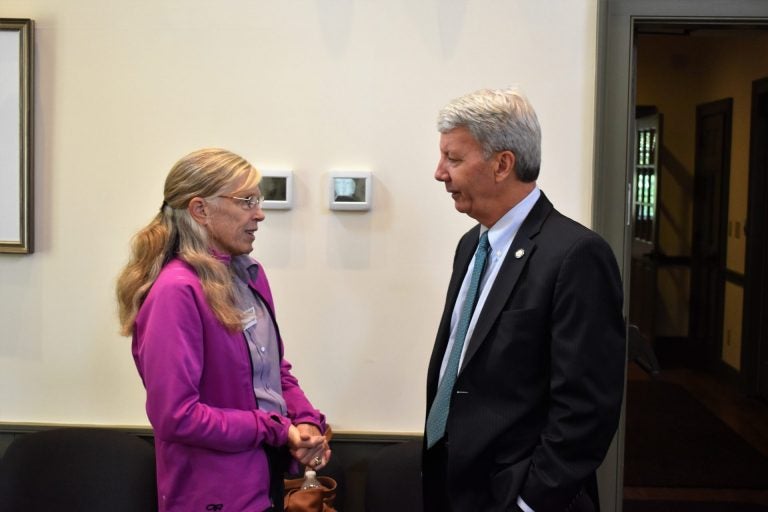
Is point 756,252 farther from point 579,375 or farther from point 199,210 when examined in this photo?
point 199,210

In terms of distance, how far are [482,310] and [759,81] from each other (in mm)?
5267

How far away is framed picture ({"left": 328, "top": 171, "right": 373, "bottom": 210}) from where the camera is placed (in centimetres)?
274

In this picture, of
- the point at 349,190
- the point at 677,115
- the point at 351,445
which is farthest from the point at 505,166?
the point at 677,115

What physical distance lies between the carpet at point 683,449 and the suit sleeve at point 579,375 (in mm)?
2912

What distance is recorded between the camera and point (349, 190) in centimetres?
Result: 274

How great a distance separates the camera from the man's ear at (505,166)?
5.88 ft

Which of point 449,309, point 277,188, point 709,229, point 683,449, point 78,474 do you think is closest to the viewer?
point 449,309

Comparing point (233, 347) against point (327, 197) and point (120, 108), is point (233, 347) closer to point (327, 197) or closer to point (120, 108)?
point (327, 197)

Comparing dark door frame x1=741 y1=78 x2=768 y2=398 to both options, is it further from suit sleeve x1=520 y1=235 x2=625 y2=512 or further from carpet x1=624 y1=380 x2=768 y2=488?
suit sleeve x1=520 y1=235 x2=625 y2=512

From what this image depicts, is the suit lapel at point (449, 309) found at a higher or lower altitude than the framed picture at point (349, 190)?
lower

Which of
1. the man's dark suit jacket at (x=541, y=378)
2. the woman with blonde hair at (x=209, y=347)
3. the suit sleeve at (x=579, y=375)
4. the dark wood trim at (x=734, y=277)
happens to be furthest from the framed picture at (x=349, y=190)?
the dark wood trim at (x=734, y=277)

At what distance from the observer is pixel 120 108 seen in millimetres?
2783

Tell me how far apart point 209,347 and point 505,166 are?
803 mm

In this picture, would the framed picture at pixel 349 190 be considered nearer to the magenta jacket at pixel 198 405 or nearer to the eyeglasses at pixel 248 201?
the eyeglasses at pixel 248 201
